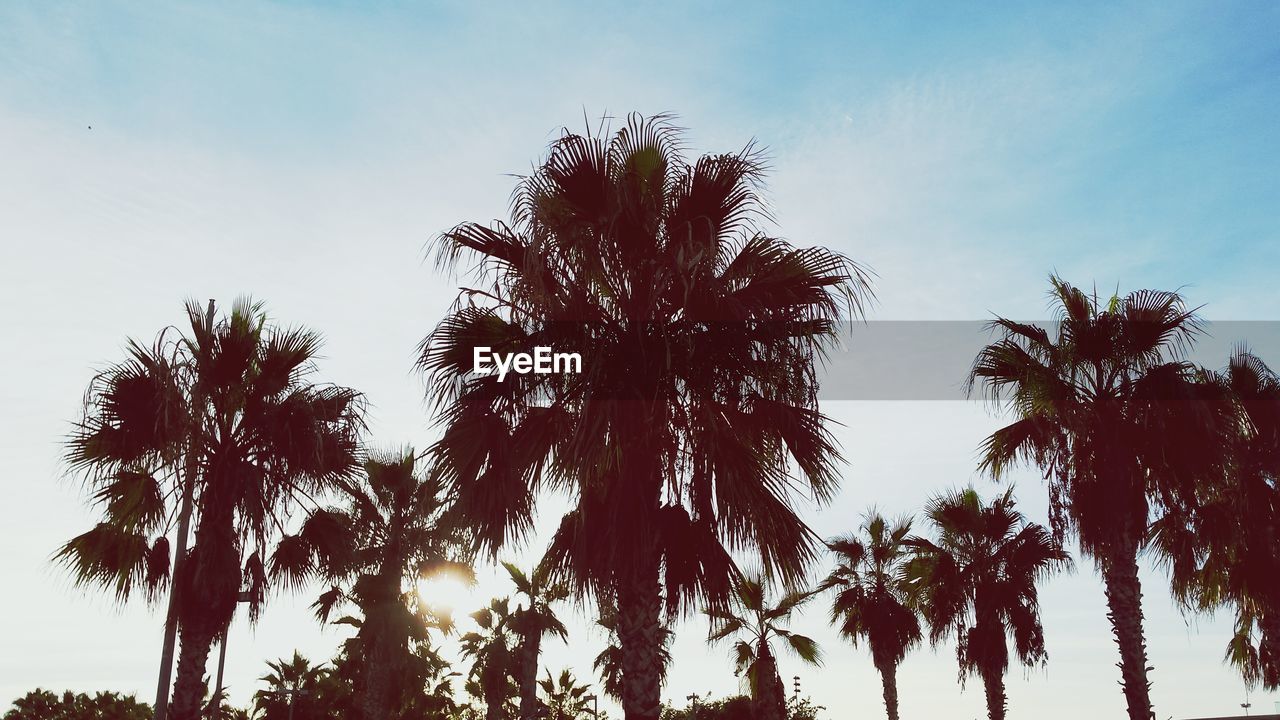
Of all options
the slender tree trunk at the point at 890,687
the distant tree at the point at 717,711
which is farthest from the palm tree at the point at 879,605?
the distant tree at the point at 717,711

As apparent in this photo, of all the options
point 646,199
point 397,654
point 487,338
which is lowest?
point 397,654

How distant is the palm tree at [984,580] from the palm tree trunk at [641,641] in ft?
57.4

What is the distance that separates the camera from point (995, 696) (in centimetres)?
2773

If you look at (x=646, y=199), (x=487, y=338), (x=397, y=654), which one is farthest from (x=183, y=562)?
(x=397, y=654)

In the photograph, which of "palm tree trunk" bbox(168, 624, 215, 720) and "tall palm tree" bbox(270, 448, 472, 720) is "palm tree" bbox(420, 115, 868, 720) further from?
"tall palm tree" bbox(270, 448, 472, 720)

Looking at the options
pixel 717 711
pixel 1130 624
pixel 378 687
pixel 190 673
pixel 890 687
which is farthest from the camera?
pixel 717 711

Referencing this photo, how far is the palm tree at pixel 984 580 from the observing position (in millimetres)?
26172

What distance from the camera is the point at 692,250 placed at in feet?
32.9

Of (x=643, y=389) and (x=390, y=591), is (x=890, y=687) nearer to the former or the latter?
(x=390, y=591)

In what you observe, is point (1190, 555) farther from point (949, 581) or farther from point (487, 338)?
point (487, 338)

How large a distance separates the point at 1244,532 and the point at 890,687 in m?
14.3

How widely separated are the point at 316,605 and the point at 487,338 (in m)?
20.9

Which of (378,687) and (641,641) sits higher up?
(641,641)

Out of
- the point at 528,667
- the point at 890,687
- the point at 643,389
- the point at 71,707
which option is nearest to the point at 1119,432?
the point at 643,389
